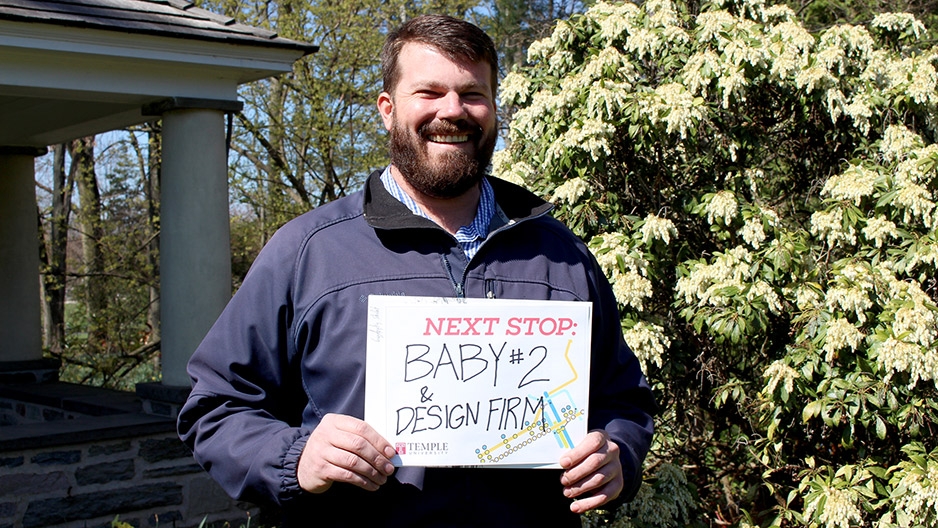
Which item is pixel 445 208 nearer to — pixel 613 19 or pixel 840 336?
pixel 840 336

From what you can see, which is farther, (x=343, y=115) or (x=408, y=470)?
(x=343, y=115)

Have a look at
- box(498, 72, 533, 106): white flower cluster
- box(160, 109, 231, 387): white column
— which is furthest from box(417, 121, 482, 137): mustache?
box(160, 109, 231, 387): white column

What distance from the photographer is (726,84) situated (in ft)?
15.6

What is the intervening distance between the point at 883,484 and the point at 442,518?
3.04 m

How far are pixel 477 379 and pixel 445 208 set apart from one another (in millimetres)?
439

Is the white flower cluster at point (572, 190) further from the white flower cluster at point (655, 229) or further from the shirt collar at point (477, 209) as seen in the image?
the shirt collar at point (477, 209)

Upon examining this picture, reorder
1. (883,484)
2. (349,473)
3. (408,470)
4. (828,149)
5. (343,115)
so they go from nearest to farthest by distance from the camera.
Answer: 1. (349,473)
2. (408,470)
3. (883,484)
4. (828,149)
5. (343,115)

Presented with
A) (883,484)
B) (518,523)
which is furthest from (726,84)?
(518,523)

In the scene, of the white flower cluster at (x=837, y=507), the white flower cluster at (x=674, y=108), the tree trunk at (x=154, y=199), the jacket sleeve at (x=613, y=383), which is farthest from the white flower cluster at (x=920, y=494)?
the tree trunk at (x=154, y=199)

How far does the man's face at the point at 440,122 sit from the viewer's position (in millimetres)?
2096

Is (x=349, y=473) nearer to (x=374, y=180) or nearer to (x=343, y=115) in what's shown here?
(x=374, y=180)

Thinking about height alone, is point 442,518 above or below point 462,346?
below

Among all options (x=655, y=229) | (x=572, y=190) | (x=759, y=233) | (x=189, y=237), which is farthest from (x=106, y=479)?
(x=759, y=233)

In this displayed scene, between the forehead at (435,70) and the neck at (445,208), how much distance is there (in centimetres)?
22
